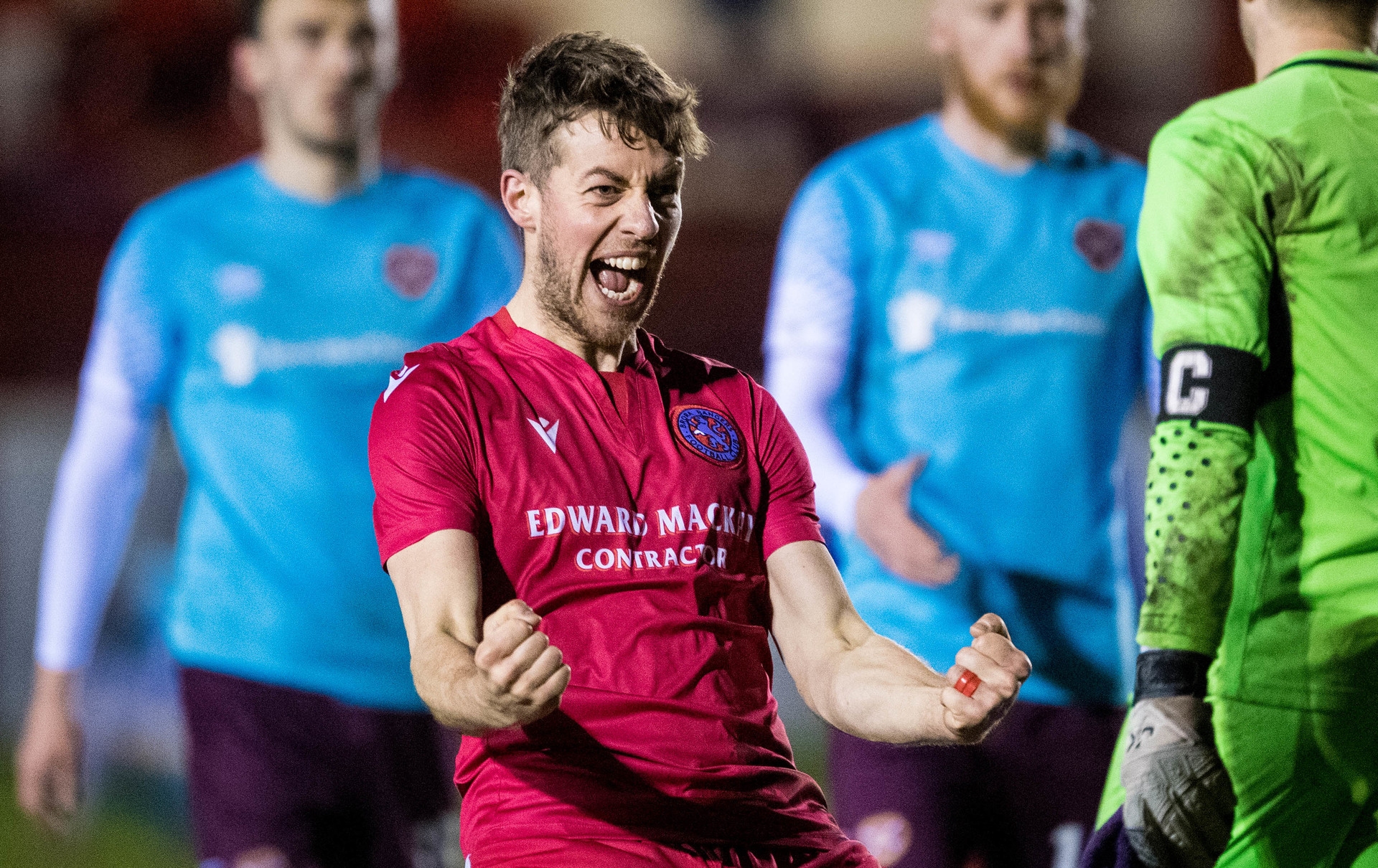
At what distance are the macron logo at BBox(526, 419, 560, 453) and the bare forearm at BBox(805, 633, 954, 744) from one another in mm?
519

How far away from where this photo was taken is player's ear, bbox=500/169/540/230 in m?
2.35

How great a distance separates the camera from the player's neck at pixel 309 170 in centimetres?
427

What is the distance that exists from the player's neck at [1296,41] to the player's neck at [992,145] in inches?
55.4

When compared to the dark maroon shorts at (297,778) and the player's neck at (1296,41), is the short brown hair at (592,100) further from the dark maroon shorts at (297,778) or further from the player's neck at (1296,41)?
the dark maroon shorts at (297,778)

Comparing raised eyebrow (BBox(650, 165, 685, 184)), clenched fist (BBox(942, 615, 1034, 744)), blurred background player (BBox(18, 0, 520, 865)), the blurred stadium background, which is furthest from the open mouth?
the blurred stadium background

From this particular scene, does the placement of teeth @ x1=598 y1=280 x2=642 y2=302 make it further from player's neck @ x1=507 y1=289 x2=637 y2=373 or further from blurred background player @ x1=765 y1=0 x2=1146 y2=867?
blurred background player @ x1=765 y1=0 x2=1146 y2=867

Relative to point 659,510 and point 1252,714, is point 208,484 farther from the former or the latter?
point 1252,714

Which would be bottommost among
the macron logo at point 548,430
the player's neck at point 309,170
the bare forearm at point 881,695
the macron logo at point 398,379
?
the bare forearm at point 881,695

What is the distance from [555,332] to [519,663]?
0.80 meters

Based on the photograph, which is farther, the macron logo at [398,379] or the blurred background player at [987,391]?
the blurred background player at [987,391]

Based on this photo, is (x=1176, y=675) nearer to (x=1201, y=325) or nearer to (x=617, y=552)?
(x=1201, y=325)

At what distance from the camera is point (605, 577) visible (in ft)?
7.07

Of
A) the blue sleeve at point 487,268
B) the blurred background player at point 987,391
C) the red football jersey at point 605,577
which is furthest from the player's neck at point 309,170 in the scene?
the red football jersey at point 605,577

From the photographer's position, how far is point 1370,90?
2.50m
